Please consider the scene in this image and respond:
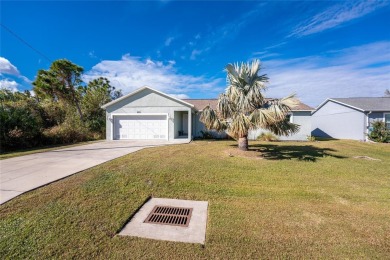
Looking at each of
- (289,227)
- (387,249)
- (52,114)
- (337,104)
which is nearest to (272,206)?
(289,227)

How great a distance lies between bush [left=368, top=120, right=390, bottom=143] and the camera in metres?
15.5

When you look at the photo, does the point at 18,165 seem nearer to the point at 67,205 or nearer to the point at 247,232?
the point at 67,205

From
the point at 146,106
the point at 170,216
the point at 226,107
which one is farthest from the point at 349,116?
the point at 170,216

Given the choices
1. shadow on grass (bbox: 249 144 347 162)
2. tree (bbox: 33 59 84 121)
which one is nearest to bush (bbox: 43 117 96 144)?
tree (bbox: 33 59 84 121)

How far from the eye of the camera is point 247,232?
120 inches

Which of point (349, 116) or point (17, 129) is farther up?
point (349, 116)

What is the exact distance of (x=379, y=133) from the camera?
15.9 meters

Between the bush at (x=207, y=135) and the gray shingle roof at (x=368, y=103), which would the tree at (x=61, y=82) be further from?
the gray shingle roof at (x=368, y=103)

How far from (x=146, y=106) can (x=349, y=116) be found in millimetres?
20139

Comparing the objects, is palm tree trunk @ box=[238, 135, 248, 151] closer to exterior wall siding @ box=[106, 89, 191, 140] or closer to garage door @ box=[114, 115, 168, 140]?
exterior wall siding @ box=[106, 89, 191, 140]

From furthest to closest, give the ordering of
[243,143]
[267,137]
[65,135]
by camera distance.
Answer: [267,137] → [65,135] → [243,143]

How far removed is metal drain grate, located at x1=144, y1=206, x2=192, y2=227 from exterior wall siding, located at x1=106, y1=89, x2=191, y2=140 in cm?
1175

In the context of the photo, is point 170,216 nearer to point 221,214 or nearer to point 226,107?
point 221,214

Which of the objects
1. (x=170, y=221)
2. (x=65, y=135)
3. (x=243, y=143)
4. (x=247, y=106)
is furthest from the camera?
(x=65, y=135)
